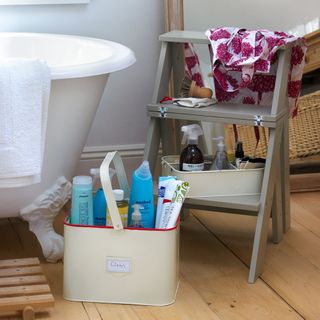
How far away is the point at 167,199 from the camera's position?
2.40 metres

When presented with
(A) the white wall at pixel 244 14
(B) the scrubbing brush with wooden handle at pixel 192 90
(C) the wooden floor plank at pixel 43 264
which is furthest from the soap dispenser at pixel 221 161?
(A) the white wall at pixel 244 14

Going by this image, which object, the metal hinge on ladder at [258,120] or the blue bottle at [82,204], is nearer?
the blue bottle at [82,204]

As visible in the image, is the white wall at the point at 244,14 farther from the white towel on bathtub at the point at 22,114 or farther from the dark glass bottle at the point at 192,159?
the white towel on bathtub at the point at 22,114

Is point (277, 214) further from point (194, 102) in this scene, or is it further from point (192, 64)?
point (192, 64)

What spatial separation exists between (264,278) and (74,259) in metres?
0.64

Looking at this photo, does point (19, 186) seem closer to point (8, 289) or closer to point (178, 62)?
point (8, 289)

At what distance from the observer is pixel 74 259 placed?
2.36 m

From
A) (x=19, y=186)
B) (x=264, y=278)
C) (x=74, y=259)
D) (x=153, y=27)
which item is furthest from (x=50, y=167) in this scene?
(x=153, y=27)

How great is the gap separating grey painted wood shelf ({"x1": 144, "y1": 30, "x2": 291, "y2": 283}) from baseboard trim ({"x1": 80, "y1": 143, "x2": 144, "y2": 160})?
0.48 metres

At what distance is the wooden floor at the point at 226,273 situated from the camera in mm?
2340

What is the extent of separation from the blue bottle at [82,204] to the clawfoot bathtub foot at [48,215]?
0.68ft

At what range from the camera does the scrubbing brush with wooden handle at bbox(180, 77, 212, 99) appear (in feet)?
9.10

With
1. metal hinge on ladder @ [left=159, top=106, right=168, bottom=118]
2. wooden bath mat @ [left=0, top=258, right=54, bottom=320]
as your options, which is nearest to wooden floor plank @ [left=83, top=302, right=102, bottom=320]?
wooden bath mat @ [left=0, top=258, right=54, bottom=320]

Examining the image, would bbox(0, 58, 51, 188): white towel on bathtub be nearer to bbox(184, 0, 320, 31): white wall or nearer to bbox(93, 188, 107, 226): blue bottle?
bbox(93, 188, 107, 226): blue bottle
